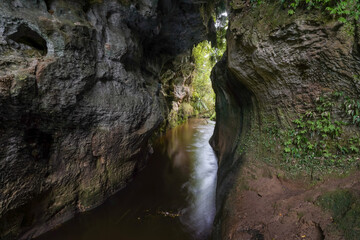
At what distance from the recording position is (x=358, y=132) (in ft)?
9.32

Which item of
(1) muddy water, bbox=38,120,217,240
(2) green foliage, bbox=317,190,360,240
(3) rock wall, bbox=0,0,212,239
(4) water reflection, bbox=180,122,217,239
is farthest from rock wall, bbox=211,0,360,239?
(3) rock wall, bbox=0,0,212,239

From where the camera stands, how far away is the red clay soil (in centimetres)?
247

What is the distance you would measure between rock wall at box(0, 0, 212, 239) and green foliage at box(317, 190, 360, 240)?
487 centimetres

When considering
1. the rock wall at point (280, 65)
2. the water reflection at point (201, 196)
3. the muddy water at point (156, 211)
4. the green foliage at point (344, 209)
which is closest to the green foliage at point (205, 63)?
the rock wall at point (280, 65)

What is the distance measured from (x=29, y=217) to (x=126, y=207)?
90.2 inches

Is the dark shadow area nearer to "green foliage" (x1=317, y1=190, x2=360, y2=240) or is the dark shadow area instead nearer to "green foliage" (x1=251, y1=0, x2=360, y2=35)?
"green foliage" (x1=251, y1=0, x2=360, y2=35)

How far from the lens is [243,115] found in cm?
570

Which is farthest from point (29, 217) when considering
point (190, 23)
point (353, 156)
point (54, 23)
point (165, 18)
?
point (190, 23)

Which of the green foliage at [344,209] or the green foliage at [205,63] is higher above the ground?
the green foliage at [205,63]

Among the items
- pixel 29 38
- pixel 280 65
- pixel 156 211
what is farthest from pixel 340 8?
pixel 29 38

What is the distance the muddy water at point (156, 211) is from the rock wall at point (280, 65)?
3.71 ft

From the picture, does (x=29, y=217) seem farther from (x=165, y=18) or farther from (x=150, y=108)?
(x=165, y=18)

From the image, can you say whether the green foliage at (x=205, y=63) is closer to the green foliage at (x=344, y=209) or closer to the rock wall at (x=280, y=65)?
the rock wall at (x=280, y=65)

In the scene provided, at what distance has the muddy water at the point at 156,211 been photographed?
4008mm
